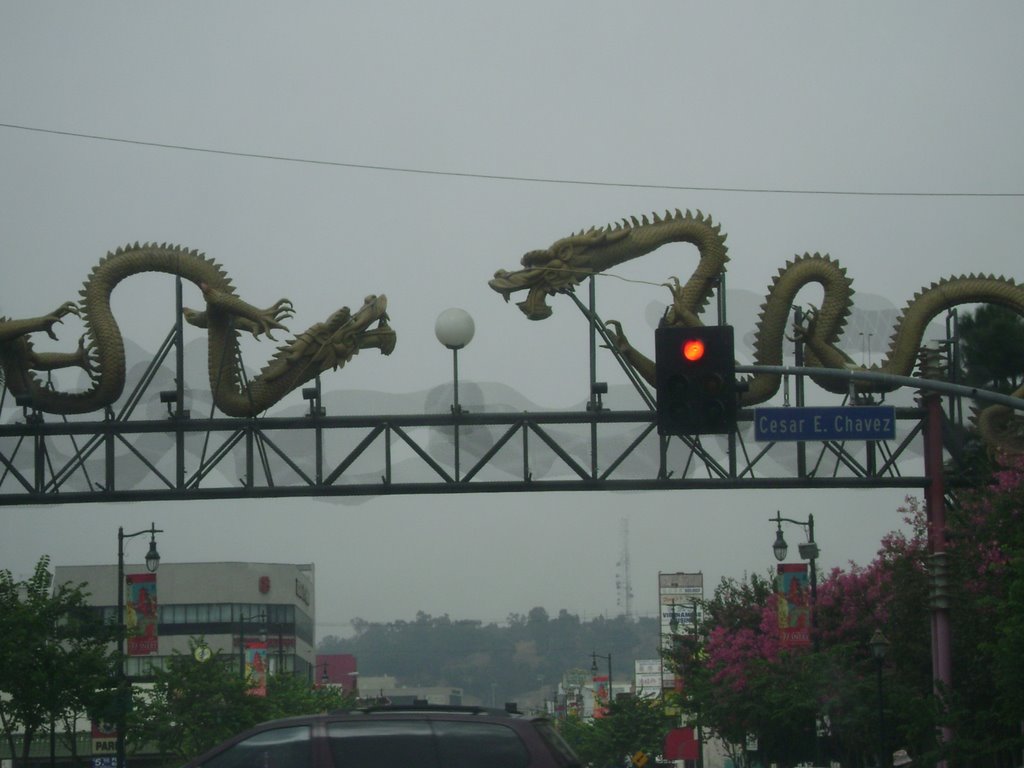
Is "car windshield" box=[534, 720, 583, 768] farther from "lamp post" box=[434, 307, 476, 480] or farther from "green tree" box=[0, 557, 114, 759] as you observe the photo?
"green tree" box=[0, 557, 114, 759]

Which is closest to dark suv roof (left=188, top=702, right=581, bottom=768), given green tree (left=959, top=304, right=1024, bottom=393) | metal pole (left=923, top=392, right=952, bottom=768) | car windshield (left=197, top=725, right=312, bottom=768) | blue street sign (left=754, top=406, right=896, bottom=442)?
car windshield (left=197, top=725, right=312, bottom=768)

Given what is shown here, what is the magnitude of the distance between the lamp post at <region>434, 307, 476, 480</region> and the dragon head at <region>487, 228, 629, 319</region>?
1.82 meters

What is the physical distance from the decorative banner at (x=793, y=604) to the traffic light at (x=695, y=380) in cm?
2152

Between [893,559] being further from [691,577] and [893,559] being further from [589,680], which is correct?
[589,680]

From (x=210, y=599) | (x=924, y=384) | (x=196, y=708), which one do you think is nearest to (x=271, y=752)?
(x=924, y=384)

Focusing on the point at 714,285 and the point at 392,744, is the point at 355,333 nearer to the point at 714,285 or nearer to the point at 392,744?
the point at 714,285

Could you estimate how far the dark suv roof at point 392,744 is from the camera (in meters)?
16.5

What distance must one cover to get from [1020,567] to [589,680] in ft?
551

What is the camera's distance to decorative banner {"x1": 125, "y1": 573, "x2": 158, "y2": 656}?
39719mm

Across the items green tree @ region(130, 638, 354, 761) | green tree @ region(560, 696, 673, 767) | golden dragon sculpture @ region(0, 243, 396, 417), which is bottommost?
green tree @ region(560, 696, 673, 767)

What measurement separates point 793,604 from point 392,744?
26.0 metres

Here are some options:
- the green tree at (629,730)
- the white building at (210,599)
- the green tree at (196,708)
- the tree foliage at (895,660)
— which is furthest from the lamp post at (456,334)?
the white building at (210,599)

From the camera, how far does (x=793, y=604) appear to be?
41125mm

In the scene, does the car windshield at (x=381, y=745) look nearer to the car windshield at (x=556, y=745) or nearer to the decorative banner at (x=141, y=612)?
the car windshield at (x=556, y=745)
